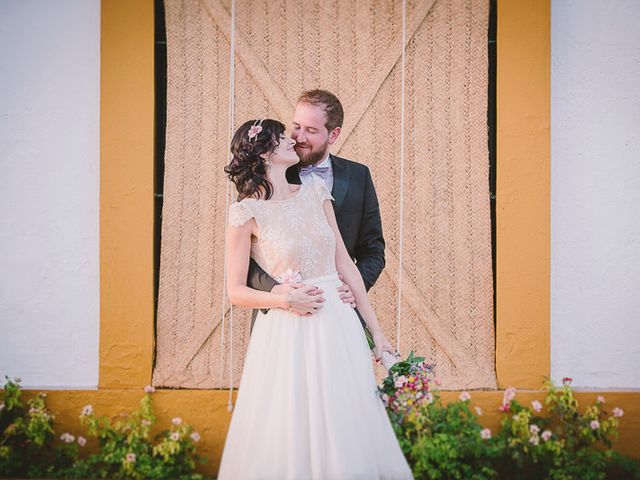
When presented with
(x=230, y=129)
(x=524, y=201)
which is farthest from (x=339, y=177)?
(x=524, y=201)

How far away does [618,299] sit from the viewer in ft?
15.4

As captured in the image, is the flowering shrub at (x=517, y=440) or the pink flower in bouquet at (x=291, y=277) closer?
the pink flower in bouquet at (x=291, y=277)

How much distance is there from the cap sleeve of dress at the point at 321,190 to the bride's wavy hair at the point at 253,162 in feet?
0.88

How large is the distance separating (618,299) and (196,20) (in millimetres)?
3291

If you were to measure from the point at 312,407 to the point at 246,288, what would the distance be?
631 mm

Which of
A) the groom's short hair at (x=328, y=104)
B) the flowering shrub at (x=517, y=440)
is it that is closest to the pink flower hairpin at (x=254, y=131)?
the groom's short hair at (x=328, y=104)

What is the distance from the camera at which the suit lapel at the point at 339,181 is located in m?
4.06

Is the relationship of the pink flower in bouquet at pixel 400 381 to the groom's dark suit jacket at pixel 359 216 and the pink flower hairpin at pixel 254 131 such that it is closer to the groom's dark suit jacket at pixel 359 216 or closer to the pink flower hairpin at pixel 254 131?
the groom's dark suit jacket at pixel 359 216

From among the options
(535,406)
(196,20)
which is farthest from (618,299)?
(196,20)

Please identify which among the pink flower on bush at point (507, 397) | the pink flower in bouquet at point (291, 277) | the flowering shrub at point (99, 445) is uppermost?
the pink flower in bouquet at point (291, 277)

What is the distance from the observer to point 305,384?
3.39 meters

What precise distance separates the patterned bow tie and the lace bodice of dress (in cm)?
32

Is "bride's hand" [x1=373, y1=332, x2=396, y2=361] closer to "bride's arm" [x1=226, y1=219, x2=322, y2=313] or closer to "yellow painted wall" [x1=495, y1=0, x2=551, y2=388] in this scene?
"bride's arm" [x1=226, y1=219, x2=322, y2=313]

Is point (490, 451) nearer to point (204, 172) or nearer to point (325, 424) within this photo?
point (325, 424)
